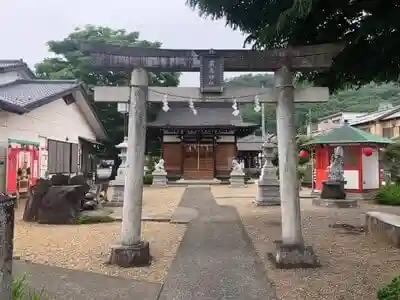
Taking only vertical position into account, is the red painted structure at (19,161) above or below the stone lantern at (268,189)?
above

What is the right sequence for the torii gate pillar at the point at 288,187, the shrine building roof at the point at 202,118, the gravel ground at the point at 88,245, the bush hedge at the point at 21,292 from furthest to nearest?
the shrine building roof at the point at 202,118 < the torii gate pillar at the point at 288,187 < the gravel ground at the point at 88,245 < the bush hedge at the point at 21,292

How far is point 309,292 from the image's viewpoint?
15.5ft

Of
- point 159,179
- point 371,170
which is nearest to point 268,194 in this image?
point 371,170

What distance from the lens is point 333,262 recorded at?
20.2 feet

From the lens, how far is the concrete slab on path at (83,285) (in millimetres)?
4582

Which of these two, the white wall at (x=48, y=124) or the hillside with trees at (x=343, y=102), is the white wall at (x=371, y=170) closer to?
the white wall at (x=48, y=124)

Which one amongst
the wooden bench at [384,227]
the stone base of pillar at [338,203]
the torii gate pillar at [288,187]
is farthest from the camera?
the stone base of pillar at [338,203]

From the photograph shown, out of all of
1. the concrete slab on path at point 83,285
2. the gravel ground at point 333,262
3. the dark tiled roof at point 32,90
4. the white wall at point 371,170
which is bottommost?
the concrete slab on path at point 83,285

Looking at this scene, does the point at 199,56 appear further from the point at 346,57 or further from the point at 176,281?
the point at 176,281

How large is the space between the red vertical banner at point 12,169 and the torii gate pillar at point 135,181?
8.42 meters

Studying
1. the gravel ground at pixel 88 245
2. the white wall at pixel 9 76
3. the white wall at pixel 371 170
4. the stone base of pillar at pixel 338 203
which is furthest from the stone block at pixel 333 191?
the white wall at pixel 9 76

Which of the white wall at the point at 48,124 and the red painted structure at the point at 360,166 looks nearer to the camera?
the white wall at the point at 48,124

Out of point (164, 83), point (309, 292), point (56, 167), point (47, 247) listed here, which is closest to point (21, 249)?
point (47, 247)

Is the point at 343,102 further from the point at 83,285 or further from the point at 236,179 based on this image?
the point at 83,285
